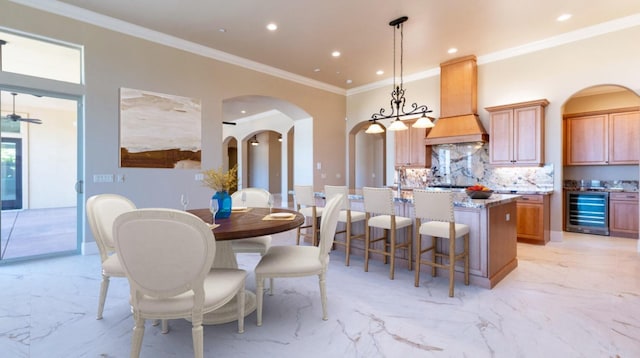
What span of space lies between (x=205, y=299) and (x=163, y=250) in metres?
0.39

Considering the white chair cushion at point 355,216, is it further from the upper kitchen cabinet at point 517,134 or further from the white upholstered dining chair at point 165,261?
the upper kitchen cabinet at point 517,134

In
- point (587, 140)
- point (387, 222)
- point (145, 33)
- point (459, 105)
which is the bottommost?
point (387, 222)

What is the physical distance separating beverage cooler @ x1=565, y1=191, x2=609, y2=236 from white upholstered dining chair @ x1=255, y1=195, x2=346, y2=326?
5884 millimetres

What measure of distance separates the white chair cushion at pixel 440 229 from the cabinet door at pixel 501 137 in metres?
2.83

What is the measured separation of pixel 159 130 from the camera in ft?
15.7

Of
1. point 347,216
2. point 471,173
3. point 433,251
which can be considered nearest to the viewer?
point 433,251

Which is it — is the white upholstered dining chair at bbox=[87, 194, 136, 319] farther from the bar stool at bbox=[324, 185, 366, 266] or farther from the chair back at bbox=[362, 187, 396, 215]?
the chair back at bbox=[362, 187, 396, 215]

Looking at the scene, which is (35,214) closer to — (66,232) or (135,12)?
(66,232)

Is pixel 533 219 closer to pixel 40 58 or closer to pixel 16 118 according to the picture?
pixel 40 58

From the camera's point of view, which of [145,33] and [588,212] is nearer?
[145,33]

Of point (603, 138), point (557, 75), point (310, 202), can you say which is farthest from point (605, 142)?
point (310, 202)

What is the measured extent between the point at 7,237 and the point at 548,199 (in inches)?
313

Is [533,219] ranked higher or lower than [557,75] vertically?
lower

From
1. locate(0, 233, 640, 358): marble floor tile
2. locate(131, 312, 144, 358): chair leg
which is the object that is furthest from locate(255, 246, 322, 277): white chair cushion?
locate(131, 312, 144, 358): chair leg
